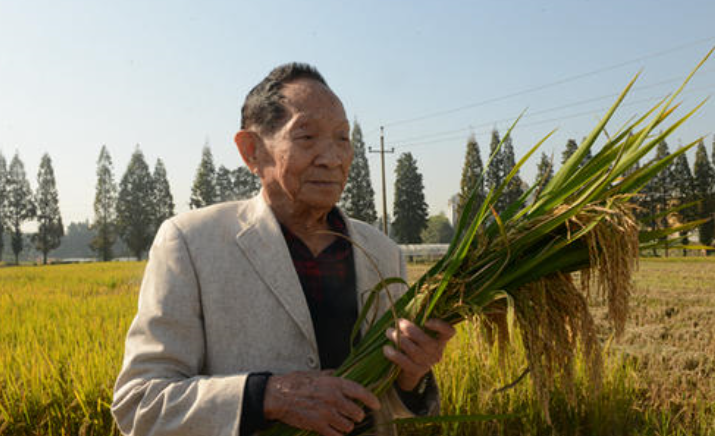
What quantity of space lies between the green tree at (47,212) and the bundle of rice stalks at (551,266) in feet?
168

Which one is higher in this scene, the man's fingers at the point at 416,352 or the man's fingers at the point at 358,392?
the man's fingers at the point at 416,352

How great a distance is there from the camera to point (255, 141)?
149 cm

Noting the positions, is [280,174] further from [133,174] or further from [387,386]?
[133,174]

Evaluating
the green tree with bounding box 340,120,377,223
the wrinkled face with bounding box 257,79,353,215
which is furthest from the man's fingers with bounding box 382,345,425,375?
the green tree with bounding box 340,120,377,223

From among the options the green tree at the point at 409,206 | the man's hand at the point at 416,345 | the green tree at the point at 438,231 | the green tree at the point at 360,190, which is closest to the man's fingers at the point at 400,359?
the man's hand at the point at 416,345

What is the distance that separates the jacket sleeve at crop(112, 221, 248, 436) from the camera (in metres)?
1.18

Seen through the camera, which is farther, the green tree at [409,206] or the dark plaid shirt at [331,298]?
the green tree at [409,206]

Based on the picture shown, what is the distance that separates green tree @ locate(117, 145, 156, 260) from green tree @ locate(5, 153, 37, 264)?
942 cm

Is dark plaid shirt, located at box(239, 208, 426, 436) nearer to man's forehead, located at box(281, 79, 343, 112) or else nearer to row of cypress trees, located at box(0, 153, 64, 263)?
man's forehead, located at box(281, 79, 343, 112)

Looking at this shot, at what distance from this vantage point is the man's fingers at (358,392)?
1.16 metres

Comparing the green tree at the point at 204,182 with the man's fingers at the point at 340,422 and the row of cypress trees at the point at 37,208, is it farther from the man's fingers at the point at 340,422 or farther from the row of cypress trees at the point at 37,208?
the man's fingers at the point at 340,422

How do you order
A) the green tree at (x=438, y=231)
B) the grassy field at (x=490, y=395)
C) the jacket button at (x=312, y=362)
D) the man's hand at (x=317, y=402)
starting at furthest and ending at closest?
1. the green tree at (x=438, y=231)
2. the grassy field at (x=490, y=395)
3. the jacket button at (x=312, y=362)
4. the man's hand at (x=317, y=402)

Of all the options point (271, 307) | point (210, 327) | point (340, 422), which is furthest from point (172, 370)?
point (340, 422)

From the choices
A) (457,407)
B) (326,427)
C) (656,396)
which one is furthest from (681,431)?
(326,427)
